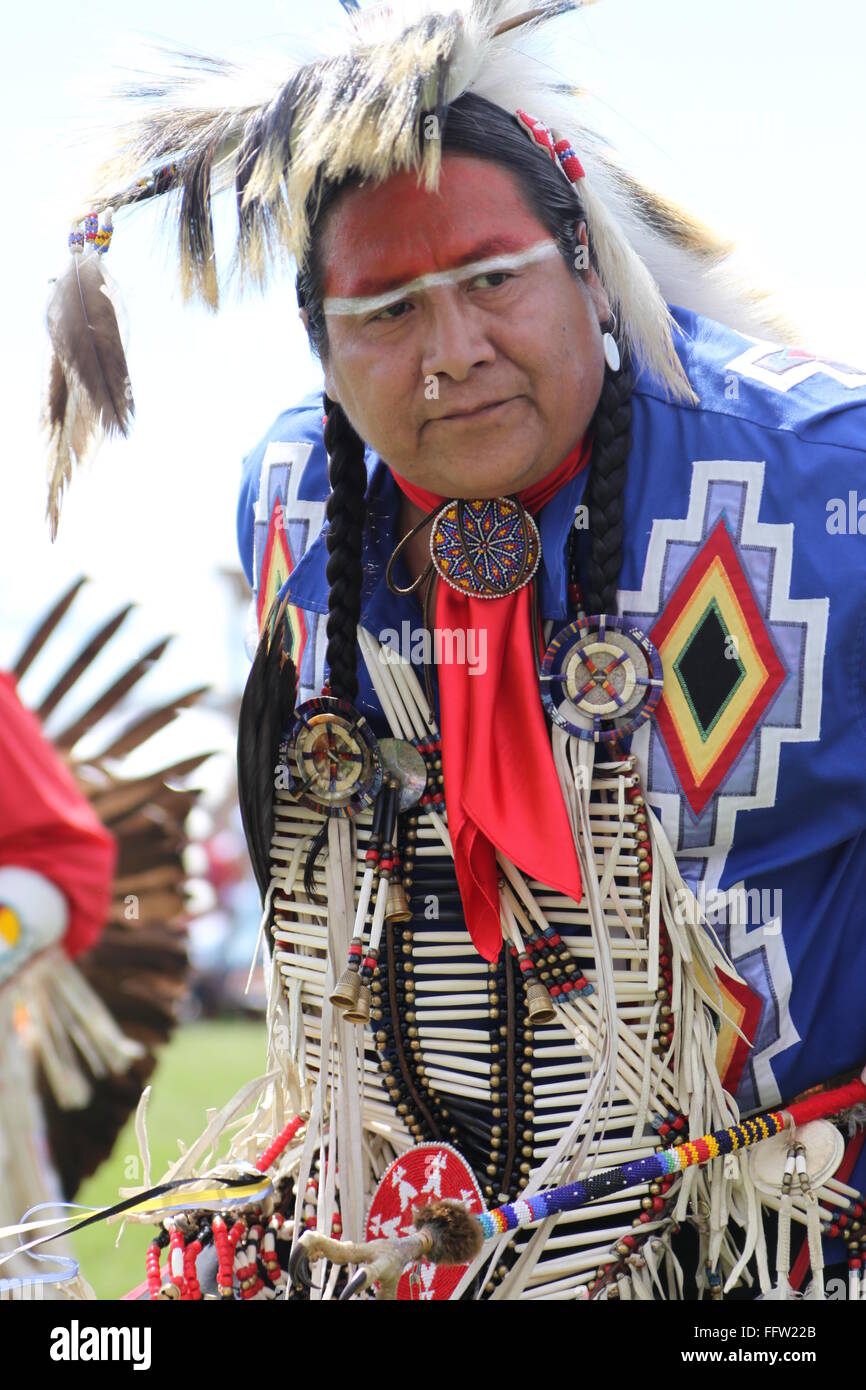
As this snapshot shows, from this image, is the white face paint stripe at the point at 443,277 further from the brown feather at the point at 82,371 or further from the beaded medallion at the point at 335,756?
the beaded medallion at the point at 335,756

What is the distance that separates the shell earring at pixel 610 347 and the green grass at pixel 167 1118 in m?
1.39

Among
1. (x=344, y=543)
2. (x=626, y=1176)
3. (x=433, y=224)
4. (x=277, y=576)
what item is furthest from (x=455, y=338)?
(x=626, y=1176)

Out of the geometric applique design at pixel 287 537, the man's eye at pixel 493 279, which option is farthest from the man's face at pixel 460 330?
the geometric applique design at pixel 287 537

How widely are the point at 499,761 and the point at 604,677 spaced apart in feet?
0.65

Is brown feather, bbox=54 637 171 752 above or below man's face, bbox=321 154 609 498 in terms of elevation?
below

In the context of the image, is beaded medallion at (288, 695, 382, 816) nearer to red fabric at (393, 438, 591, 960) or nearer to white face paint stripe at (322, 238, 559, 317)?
red fabric at (393, 438, 591, 960)

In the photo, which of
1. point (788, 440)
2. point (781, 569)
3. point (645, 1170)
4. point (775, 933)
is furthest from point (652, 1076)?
point (788, 440)

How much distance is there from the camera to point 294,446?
2.50 m

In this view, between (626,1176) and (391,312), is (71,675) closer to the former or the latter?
(391,312)

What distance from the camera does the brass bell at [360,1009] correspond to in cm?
218

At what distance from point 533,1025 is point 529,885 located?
0.20 metres

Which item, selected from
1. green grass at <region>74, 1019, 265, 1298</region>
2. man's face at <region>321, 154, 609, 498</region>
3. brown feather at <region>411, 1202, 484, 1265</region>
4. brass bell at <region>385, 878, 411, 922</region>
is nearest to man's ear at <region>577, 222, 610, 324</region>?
man's face at <region>321, 154, 609, 498</region>

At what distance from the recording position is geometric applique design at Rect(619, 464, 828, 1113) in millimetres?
2027

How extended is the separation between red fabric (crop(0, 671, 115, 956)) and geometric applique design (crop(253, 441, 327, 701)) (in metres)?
0.82
